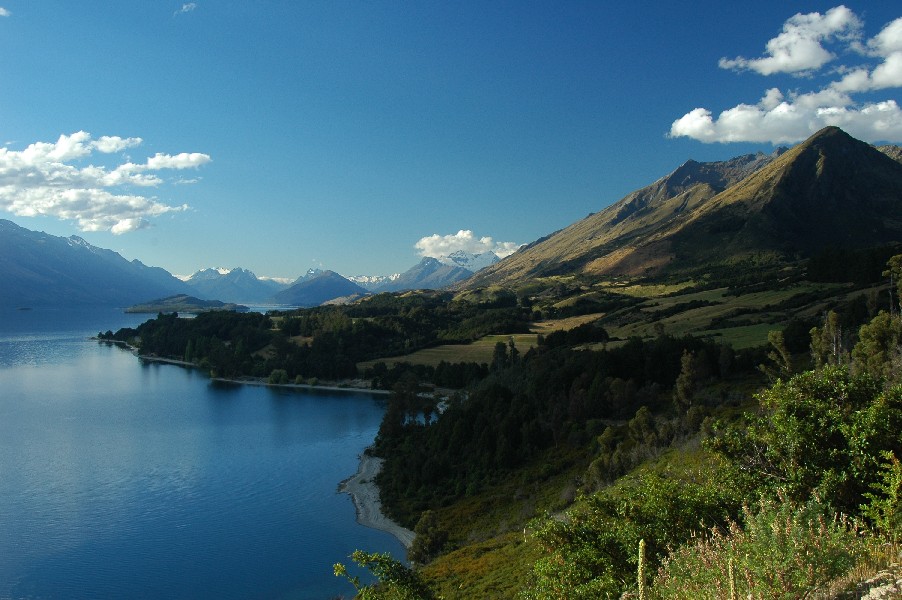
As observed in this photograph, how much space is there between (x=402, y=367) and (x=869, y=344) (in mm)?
Answer: 106959

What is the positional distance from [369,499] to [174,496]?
2009cm

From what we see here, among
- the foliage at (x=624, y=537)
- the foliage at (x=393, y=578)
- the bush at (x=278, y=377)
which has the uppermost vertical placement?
the foliage at (x=624, y=537)

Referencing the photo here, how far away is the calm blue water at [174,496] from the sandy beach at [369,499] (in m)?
1.11

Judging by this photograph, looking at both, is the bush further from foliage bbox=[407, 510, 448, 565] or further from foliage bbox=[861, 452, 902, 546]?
foliage bbox=[861, 452, 902, 546]

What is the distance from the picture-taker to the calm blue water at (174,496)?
149ft

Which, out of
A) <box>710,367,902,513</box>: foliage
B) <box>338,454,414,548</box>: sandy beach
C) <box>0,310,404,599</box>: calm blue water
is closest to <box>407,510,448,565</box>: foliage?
<box>0,310,404,599</box>: calm blue water

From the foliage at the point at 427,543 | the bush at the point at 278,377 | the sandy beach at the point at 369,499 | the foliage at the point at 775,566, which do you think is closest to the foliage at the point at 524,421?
the sandy beach at the point at 369,499

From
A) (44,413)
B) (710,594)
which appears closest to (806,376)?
(710,594)

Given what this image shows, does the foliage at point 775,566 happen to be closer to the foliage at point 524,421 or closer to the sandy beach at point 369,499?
the sandy beach at point 369,499

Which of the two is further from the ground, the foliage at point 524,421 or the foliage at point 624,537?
the foliage at point 624,537

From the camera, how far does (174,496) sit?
6175 cm

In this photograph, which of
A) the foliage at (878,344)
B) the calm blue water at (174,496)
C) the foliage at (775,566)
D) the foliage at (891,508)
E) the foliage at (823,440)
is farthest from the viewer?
the calm blue water at (174,496)

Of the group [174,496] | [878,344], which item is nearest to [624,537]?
[878,344]

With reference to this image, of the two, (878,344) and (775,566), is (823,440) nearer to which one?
(775,566)
